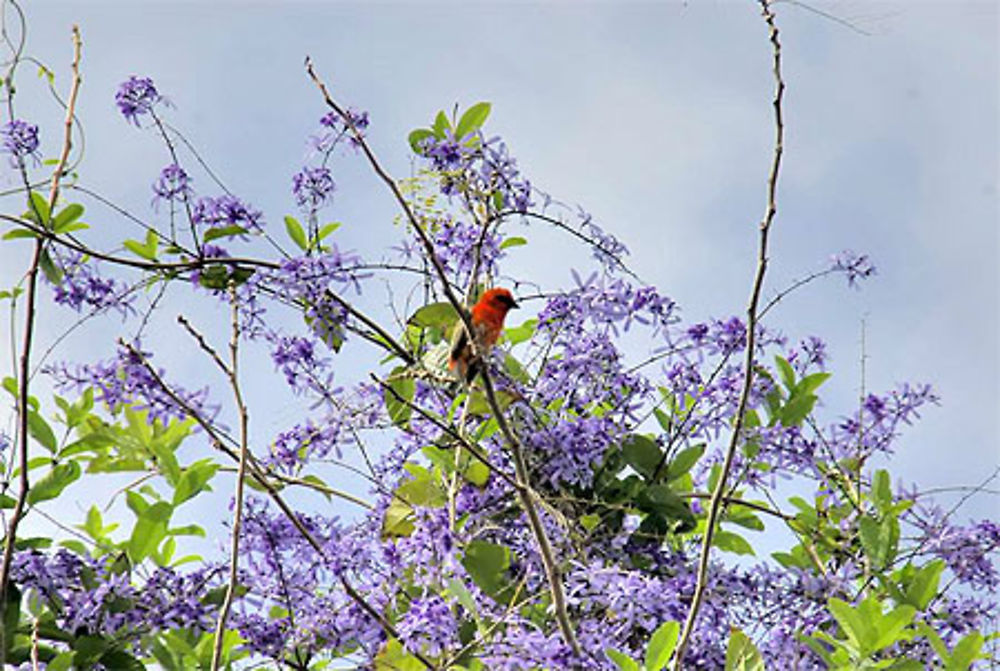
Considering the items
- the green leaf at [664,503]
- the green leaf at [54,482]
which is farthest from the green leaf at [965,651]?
the green leaf at [54,482]

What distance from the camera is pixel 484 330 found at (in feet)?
9.31

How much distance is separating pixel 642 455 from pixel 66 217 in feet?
4.91

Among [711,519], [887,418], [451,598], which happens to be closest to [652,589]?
[451,598]

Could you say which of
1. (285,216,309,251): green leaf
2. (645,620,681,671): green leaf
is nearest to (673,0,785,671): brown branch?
(645,620,681,671): green leaf

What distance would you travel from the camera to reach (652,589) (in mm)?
2508

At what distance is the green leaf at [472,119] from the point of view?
317cm

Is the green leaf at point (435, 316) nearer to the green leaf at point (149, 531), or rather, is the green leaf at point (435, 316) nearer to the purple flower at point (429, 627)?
the green leaf at point (149, 531)

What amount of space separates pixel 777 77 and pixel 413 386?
134cm

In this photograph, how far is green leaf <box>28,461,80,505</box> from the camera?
268 cm

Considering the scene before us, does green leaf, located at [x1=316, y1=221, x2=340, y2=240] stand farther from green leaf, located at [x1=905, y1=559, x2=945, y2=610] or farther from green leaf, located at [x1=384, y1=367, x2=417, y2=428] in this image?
green leaf, located at [x1=905, y1=559, x2=945, y2=610]

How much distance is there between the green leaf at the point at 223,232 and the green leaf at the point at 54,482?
0.73 m

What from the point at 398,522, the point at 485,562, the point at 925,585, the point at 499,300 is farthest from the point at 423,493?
the point at 925,585

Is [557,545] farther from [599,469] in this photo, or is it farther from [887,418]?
[887,418]

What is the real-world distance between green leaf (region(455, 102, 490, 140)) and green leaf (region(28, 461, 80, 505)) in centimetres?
119
